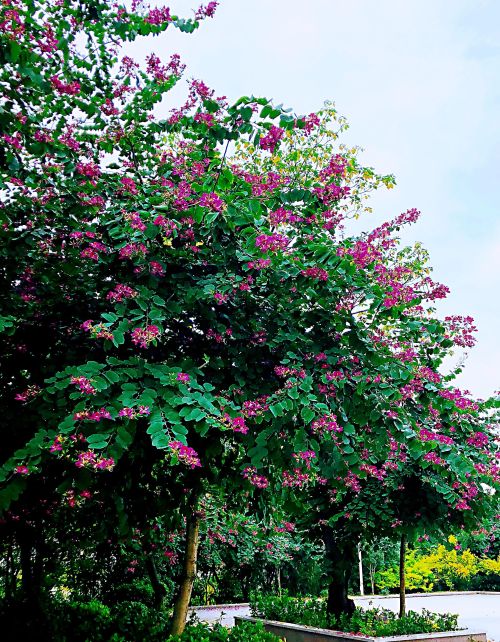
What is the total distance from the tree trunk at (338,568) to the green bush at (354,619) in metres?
0.21

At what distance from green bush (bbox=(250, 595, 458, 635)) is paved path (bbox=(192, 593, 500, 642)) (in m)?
1.59

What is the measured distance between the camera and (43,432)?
3.37 metres

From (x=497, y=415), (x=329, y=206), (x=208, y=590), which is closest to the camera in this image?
(x=329, y=206)

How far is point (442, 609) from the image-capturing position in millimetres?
19531

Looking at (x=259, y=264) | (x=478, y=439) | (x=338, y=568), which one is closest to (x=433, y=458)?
(x=478, y=439)

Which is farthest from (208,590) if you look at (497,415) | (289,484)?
(289,484)

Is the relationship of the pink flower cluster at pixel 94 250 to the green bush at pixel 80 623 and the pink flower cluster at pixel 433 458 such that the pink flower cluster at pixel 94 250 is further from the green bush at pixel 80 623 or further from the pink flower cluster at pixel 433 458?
the green bush at pixel 80 623

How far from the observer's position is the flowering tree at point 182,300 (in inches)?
138

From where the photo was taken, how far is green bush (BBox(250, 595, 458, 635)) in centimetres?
941

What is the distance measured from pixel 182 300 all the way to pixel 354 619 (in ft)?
25.9

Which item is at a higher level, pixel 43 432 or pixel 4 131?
pixel 4 131

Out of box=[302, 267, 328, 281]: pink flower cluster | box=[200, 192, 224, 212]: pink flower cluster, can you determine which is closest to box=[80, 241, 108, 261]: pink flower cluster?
box=[200, 192, 224, 212]: pink flower cluster

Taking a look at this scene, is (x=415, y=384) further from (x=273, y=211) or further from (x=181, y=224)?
(x=181, y=224)

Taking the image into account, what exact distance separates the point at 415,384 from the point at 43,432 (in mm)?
2306
